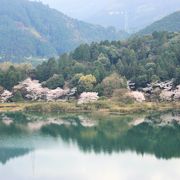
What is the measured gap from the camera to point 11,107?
52312 mm

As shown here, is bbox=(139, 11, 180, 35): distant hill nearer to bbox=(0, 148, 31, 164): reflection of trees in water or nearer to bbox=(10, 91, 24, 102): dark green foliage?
bbox=(10, 91, 24, 102): dark green foliage

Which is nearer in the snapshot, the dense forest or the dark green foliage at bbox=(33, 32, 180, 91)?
the dense forest

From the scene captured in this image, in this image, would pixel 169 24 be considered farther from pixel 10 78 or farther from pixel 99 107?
pixel 99 107

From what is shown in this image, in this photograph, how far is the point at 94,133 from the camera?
39.2 m

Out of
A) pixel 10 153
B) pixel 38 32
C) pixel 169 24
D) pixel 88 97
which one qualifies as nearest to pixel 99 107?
pixel 88 97

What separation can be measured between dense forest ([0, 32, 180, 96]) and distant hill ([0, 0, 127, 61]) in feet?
200

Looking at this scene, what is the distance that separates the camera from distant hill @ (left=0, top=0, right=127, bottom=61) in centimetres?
13604

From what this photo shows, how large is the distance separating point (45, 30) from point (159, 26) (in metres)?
63.1

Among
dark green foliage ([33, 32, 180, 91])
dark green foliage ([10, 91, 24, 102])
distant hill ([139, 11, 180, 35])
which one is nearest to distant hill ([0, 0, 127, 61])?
distant hill ([139, 11, 180, 35])

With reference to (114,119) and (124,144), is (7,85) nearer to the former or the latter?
(114,119)

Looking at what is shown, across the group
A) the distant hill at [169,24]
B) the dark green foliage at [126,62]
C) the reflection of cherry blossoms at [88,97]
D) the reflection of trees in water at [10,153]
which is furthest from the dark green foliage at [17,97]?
the distant hill at [169,24]

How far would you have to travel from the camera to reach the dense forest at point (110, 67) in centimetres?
5509

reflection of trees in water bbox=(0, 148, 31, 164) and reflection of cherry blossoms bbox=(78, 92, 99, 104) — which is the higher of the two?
reflection of cherry blossoms bbox=(78, 92, 99, 104)

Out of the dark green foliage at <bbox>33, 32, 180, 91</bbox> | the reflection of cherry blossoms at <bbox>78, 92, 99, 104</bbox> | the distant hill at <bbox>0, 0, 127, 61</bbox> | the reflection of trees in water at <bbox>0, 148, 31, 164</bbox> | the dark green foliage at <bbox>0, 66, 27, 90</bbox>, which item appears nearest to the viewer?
the reflection of trees in water at <bbox>0, 148, 31, 164</bbox>
